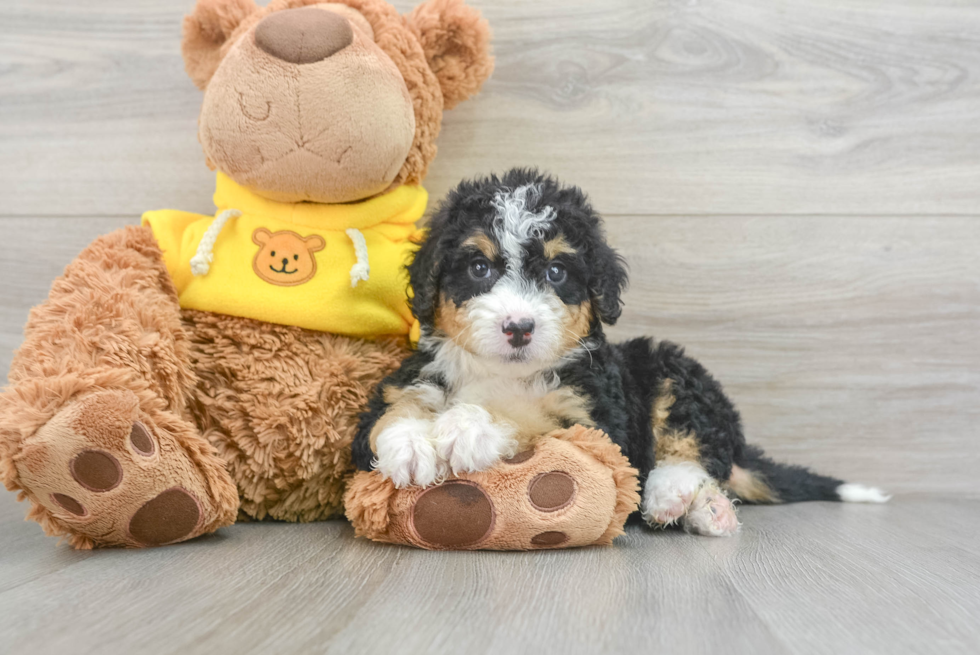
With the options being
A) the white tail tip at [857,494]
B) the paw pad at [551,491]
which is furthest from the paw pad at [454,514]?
the white tail tip at [857,494]

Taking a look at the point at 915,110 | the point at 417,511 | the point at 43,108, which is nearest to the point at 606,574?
the point at 417,511

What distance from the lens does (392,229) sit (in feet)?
7.12

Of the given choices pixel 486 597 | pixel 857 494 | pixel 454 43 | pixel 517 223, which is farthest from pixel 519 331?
pixel 857 494

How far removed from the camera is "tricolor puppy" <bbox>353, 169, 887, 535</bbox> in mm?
1662

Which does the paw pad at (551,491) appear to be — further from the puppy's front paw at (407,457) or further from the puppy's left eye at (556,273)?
the puppy's left eye at (556,273)

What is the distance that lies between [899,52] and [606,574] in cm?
212

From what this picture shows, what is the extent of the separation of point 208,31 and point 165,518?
1398 millimetres

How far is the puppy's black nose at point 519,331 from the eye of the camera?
1.63 m

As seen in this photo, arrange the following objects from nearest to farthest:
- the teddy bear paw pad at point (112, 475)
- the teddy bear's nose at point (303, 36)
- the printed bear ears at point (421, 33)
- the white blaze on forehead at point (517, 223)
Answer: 1. the teddy bear paw pad at point (112, 475)
2. the white blaze on forehead at point (517, 223)
3. the teddy bear's nose at point (303, 36)
4. the printed bear ears at point (421, 33)

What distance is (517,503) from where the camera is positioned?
1.63 m

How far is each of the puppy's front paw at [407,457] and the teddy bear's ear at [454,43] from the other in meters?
1.11

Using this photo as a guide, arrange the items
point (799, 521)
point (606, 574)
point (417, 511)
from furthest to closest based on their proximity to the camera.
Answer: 1. point (799, 521)
2. point (417, 511)
3. point (606, 574)

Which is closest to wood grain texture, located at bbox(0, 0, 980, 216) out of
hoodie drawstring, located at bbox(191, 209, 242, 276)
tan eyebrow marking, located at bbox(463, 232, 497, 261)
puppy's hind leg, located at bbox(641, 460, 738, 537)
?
hoodie drawstring, located at bbox(191, 209, 242, 276)

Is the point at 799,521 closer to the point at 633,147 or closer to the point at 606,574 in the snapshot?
the point at 606,574
